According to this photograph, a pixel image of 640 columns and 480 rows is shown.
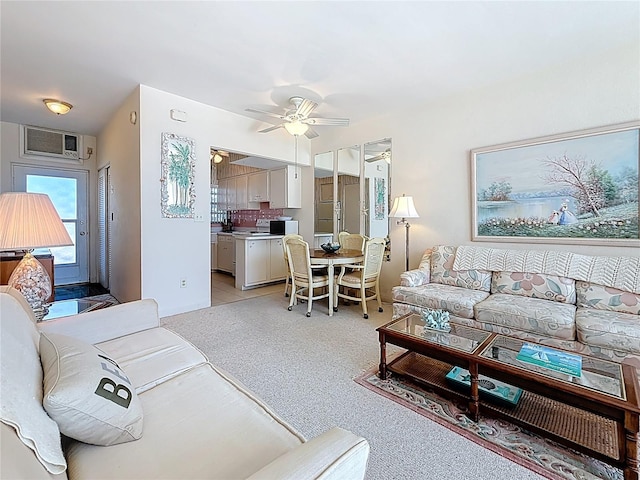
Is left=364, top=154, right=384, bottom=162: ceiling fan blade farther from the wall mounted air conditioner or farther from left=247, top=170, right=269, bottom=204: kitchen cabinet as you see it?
the wall mounted air conditioner

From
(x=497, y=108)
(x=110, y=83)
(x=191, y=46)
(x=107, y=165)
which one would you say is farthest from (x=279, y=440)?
(x=107, y=165)

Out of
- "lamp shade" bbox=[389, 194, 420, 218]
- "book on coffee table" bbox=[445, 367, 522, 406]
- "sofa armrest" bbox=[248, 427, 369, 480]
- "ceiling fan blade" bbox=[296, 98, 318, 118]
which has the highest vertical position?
"ceiling fan blade" bbox=[296, 98, 318, 118]

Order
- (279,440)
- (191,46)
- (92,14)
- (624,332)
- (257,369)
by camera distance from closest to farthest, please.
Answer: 1. (279,440)
2. (624,332)
3. (92,14)
4. (257,369)
5. (191,46)

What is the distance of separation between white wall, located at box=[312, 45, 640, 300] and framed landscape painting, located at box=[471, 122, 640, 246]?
98 mm

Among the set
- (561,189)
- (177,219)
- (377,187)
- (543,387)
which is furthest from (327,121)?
(543,387)

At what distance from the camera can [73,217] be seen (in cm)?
544

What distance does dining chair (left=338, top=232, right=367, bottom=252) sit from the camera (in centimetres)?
473

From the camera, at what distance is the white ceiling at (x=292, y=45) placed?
2230 millimetres

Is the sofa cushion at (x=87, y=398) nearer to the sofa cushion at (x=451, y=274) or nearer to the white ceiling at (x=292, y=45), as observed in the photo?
the white ceiling at (x=292, y=45)

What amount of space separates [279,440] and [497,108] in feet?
12.5

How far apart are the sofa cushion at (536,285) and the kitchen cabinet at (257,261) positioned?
3.55 meters

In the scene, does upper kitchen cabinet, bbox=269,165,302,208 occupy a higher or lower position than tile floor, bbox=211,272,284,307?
higher

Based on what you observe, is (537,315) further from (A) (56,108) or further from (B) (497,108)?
(A) (56,108)

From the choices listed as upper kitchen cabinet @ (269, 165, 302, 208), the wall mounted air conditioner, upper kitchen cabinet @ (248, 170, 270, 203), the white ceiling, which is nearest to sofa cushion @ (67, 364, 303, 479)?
the white ceiling
